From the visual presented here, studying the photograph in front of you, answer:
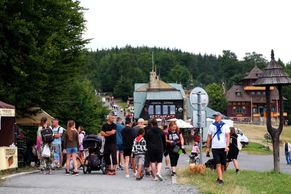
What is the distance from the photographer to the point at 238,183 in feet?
51.9

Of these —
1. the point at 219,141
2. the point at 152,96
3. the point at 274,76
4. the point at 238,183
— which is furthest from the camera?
the point at 152,96

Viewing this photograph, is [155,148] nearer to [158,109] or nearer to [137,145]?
[137,145]

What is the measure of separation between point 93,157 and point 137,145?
7.20 ft

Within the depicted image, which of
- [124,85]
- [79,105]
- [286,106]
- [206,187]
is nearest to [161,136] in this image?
[206,187]

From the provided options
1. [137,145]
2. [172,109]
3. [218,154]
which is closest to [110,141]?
[137,145]

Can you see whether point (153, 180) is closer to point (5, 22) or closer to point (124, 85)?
point (5, 22)

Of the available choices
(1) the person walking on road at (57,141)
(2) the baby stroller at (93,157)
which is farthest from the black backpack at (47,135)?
(2) the baby stroller at (93,157)

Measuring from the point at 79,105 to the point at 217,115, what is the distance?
130 feet

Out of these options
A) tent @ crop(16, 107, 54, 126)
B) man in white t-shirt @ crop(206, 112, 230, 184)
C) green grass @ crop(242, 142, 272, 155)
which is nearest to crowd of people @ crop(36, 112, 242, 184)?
man in white t-shirt @ crop(206, 112, 230, 184)

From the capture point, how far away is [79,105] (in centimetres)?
5366

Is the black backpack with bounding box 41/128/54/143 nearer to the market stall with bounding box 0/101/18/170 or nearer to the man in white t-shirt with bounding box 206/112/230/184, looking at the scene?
the market stall with bounding box 0/101/18/170

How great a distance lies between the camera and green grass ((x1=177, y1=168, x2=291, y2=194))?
13163 millimetres

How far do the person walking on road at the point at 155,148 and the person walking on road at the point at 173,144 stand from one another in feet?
2.83

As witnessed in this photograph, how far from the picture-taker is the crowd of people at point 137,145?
1505 centimetres
